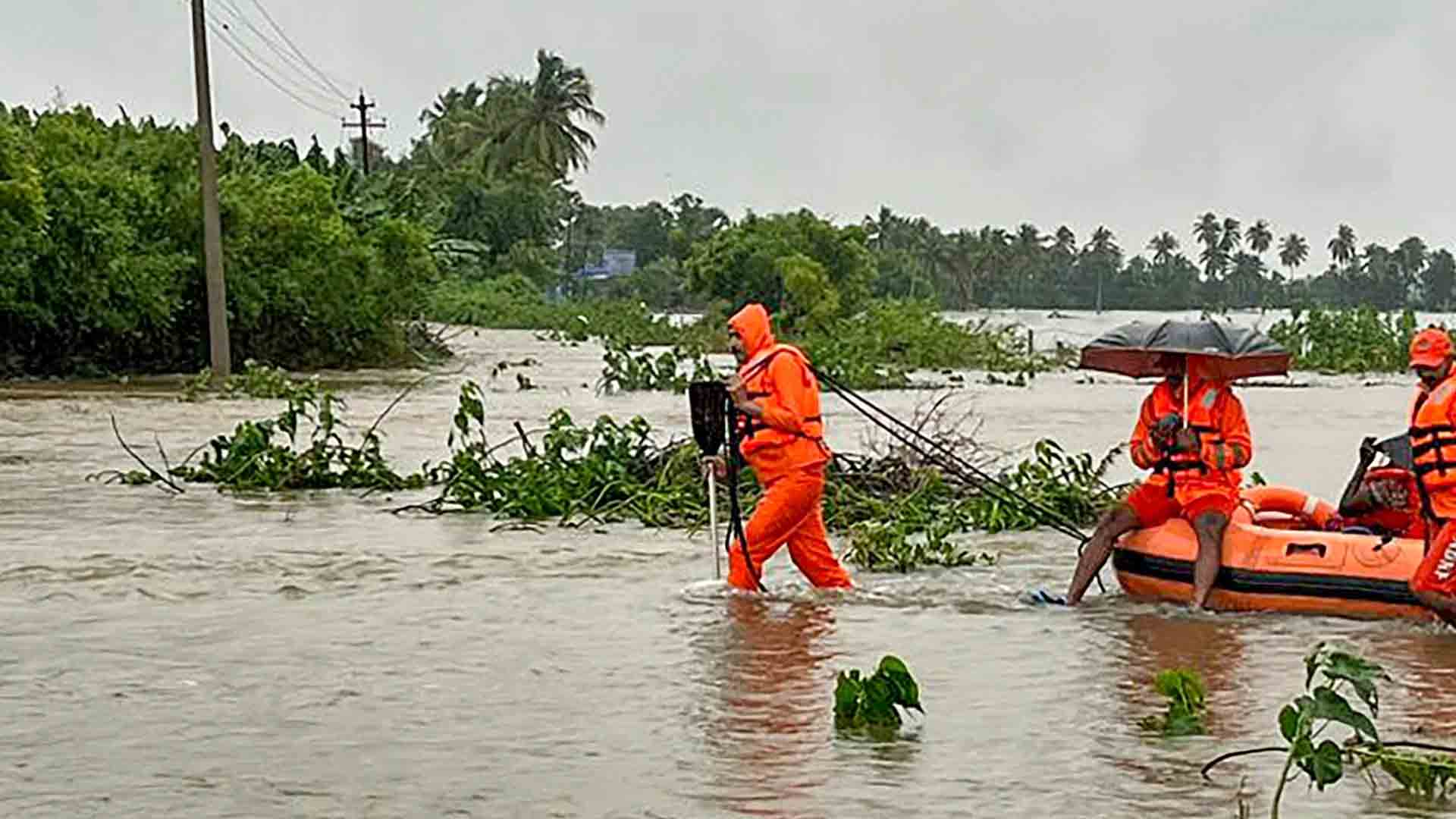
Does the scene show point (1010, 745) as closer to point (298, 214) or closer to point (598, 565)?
point (598, 565)

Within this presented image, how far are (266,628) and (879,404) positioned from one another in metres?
20.1

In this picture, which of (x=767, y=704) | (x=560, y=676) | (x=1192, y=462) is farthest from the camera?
(x=1192, y=462)

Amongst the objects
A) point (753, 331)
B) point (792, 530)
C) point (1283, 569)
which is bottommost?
point (1283, 569)

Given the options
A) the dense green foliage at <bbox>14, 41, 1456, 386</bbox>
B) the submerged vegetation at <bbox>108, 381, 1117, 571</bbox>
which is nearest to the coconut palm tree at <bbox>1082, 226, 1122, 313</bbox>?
the dense green foliage at <bbox>14, 41, 1456, 386</bbox>

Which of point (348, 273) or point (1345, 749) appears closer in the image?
point (1345, 749)

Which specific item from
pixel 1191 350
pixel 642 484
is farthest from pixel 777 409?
pixel 642 484

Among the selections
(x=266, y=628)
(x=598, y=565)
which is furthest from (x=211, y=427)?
(x=266, y=628)

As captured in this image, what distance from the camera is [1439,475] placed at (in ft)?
33.5

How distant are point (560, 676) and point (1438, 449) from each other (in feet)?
14.0

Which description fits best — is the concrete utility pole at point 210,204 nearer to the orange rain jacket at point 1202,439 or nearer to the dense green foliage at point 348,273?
the dense green foliage at point 348,273

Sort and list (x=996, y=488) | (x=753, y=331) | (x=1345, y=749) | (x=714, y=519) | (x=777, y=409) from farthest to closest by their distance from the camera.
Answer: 1. (x=996, y=488)
2. (x=714, y=519)
3. (x=753, y=331)
4. (x=777, y=409)
5. (x=1345, y=749)

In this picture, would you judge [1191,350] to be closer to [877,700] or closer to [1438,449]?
[1438,449]

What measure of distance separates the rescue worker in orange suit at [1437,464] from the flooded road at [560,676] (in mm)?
308

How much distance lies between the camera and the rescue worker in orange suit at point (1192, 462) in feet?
36.3
